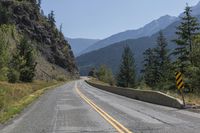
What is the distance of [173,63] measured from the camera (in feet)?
182

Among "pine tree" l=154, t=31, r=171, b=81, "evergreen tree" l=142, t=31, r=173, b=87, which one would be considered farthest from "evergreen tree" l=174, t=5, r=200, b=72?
"pine tree" l=154, t=31, r=171, b=81

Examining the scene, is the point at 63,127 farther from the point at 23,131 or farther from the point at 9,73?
the point at 9,73

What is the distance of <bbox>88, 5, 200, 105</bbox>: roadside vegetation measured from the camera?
42.0 meters

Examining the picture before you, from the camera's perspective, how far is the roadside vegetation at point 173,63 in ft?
138

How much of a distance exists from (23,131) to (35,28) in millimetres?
130111

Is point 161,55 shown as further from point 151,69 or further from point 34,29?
point 34,29

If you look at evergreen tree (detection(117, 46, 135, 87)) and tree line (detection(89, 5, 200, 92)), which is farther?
evergreen tree (detection(117, 46, 135, 87))

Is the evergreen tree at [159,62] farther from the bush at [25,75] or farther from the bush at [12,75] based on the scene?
the bush at [12,75]

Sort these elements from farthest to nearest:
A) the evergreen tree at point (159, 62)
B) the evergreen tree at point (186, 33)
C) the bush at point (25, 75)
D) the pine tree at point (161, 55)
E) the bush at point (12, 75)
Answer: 1. the pine tree at point (161, 55)
2. the evergreen tree at point (159, 62)
3. the bush at point (25, 75)
4. the bush at point (12, 75)
5. the evergreen tree at point (186, 33)

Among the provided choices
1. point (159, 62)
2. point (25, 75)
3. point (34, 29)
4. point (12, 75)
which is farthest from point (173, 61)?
point (34, 29)

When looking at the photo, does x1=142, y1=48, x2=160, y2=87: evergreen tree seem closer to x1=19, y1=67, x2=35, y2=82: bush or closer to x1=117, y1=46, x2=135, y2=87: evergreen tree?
x1=117, y1=46, x2=135, y2=87: evergreen tree

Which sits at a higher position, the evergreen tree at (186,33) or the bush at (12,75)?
the evergreen tree at (186,33)

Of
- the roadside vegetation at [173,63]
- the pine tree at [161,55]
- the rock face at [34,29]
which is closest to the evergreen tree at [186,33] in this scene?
the roadside vegetation at [173,63]

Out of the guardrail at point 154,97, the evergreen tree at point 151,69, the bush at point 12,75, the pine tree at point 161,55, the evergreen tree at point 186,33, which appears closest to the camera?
the guardrail at point 154,97
